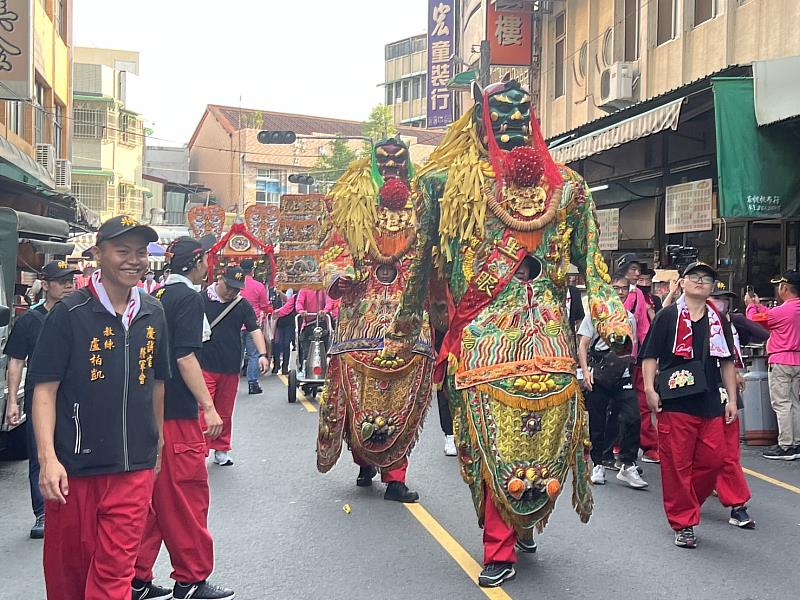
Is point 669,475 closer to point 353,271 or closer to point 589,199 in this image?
point 589,199

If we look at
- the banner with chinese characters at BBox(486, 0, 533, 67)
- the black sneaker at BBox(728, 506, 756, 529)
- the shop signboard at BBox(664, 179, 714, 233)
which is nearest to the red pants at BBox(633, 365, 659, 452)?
the black sneaker at BBox(728, 506, 756, 529)

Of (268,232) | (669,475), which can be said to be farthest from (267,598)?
(268,232)

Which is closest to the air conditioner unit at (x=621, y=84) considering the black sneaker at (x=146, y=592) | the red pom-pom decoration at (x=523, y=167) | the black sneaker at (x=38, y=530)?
the red pom-pom decoration at (x=523, y=167)

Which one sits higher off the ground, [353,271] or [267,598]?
[353,271]

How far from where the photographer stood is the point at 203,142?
246 feet

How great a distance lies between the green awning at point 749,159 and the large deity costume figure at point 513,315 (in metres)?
5.65

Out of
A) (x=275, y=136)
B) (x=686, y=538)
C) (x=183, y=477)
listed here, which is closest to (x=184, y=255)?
(x=183, y=477)

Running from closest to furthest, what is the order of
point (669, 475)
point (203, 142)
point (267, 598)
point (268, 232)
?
point (267, 598) → point (669, 475) → point (268, 232) → point (203, 142)

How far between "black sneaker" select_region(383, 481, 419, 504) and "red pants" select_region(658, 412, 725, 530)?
1.99 m

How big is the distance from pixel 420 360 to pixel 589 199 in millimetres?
2487

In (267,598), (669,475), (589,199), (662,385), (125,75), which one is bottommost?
(267,598)

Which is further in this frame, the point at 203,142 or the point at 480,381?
the point at 203,142

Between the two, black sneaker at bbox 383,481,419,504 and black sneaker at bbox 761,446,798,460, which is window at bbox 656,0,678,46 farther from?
black sneaker at bbox 383,481,419,504

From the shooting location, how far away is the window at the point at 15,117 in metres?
22.4
